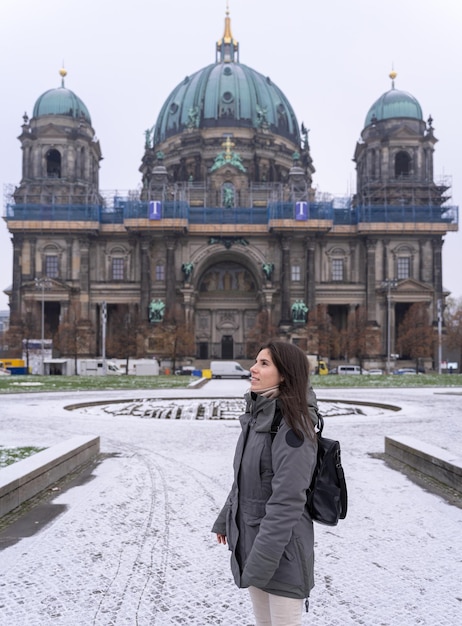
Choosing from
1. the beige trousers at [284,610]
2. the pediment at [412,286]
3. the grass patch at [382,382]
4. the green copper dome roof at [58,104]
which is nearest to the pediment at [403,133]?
the pediment at [412,286]

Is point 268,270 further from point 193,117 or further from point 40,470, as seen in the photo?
point 40,470

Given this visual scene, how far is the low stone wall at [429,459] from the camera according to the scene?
9.45 m

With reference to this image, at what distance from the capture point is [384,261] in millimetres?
78562

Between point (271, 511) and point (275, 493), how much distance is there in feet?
0.32

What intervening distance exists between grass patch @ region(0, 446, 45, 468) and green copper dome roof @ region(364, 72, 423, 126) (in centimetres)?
7756

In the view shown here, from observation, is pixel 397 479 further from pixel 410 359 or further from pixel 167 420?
pixel 410 359

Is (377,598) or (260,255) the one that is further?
(260,255)

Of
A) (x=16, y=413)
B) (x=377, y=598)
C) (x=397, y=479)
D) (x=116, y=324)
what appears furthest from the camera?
(x=116, y=324)

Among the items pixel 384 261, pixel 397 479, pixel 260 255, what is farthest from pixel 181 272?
pixel 397 479

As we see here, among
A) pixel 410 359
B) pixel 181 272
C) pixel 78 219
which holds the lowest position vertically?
pixel 410 359

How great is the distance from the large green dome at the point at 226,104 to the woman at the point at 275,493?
290 feet

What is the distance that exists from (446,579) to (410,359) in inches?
2900

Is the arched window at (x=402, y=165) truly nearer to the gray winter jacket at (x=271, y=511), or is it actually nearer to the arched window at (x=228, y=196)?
the arched window at (x=228, y=196)

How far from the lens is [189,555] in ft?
21.2
